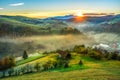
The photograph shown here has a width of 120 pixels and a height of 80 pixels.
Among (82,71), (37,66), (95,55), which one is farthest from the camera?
(95,55)

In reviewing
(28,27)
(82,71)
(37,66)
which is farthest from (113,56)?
(28,27)

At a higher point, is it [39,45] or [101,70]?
[39,45]

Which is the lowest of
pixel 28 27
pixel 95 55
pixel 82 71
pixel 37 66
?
pixel 82 71

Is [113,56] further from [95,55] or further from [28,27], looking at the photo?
[28,27]

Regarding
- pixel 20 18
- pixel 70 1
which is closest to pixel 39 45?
pixel 20 18

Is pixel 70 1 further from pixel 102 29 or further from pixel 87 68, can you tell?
pixel 87 68

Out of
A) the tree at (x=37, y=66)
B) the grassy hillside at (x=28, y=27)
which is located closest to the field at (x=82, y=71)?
the tree at (x=37, y=66)

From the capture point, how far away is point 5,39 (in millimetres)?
7668

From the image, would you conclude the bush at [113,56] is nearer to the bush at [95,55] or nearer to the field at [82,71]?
the field at [82,71]

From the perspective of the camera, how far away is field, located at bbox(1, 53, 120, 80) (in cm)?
779

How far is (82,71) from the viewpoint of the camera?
8.00 metres

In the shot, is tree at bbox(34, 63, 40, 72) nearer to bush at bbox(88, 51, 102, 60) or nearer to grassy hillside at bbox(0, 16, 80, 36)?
grassy hillside at bbox(0, 16, 80, 36)

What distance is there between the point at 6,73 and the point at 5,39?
2.27ft

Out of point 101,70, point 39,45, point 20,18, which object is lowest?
point 101,70
